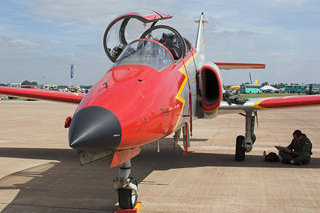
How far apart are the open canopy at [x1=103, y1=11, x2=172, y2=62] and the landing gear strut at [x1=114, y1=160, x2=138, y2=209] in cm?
346

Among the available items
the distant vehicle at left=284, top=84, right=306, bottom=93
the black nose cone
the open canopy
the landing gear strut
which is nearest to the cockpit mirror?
the open canopy

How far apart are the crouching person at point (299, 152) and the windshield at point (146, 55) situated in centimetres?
457

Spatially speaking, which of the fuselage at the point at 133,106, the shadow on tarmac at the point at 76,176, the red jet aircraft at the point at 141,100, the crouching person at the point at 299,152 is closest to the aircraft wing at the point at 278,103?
the red jet aircraft at the point at 141,100

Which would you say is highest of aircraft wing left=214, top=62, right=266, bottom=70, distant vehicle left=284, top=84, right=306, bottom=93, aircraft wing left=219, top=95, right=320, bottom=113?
aircraft wing left=214, top=62, right=266, bottom=70

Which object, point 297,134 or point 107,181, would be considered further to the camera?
point 297,134

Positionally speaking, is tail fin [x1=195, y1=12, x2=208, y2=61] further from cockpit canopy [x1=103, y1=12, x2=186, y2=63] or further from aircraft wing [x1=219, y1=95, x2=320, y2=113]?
cockpit canopy [x1=103, y1=12, x2=186, y2=63]

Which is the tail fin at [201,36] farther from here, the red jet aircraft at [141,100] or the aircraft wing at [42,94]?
the aircraft wing at [42,94]

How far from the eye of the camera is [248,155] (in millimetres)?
10547

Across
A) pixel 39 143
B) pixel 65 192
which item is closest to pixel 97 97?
pixel 65 192

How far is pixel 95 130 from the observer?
159 inches

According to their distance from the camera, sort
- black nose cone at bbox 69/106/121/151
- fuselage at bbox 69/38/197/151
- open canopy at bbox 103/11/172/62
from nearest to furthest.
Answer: black nose cone at bbox 69/106/121/151 < fuselage at bbox 69/38/197/151 < open canopy at bbox 103/11/172/62

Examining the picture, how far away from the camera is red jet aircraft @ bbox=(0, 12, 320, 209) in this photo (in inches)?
167

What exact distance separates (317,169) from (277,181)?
5.71ft

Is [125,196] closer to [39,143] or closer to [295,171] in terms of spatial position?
[295,171]
